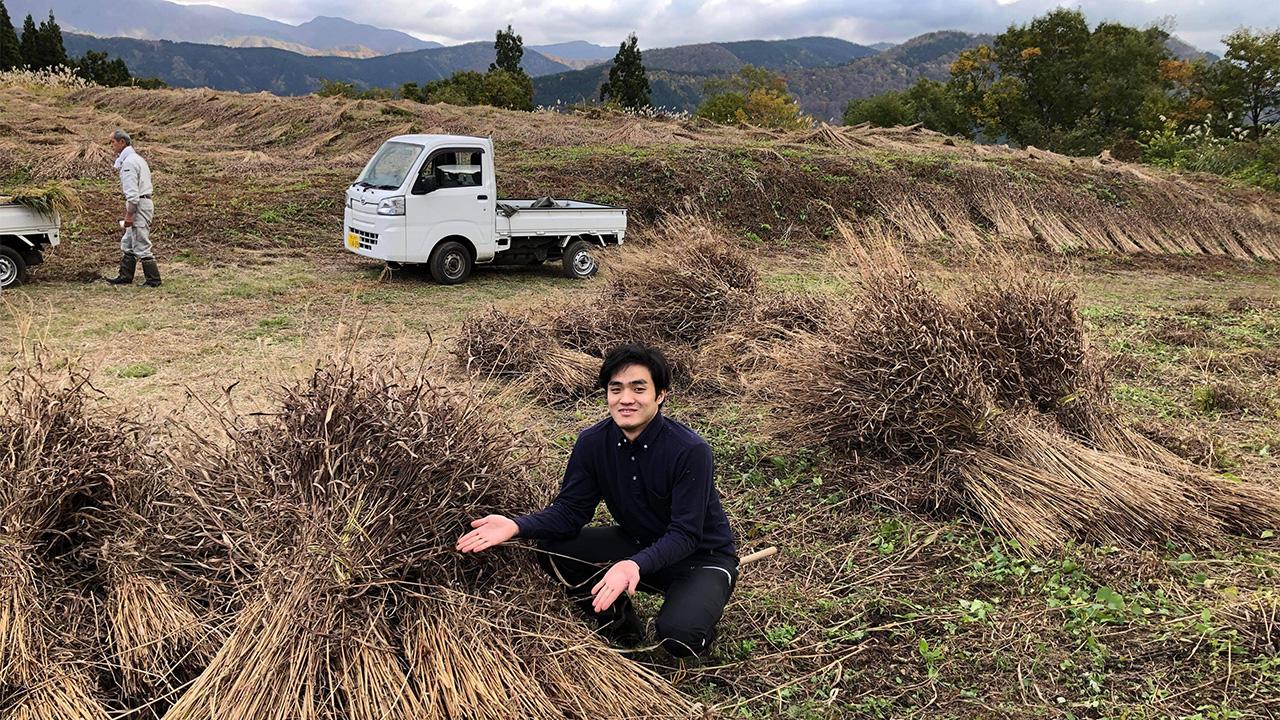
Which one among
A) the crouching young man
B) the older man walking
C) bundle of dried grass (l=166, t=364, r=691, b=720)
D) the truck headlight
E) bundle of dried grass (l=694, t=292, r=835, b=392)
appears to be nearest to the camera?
bundle of dried grass (l=166, t=364, r=691, b=720)

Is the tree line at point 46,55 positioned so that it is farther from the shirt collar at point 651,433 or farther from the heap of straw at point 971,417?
A: the shirt collar at point 651,433

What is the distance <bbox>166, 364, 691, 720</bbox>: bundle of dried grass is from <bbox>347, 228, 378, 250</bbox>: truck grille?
7207mm

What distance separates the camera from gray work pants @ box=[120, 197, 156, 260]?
8969mm

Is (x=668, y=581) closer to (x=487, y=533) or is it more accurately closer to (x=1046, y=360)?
(x=487, y=533)

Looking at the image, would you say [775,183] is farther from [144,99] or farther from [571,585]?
[144,99]

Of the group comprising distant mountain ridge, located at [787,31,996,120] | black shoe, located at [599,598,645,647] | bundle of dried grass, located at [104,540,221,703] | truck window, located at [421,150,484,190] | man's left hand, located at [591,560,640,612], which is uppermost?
distant mountain ridge, located at [787,31,996,120]

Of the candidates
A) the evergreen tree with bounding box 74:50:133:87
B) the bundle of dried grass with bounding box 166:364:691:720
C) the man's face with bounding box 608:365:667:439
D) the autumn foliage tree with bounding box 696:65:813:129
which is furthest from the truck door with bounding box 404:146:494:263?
the evergreen tree with bounding box 74:50:133:87

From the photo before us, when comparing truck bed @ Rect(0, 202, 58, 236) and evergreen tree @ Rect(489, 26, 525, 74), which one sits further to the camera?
evergreen tree @ Rect(489, 26, 525, 74)

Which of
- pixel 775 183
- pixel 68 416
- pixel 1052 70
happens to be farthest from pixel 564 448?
pixel 1052 70

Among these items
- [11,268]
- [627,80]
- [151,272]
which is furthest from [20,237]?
[627,80]

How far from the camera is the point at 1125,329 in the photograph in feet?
29.3

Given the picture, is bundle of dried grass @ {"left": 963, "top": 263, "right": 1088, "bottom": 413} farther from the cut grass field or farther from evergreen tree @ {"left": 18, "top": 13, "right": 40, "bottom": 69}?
evergreen tree @ {"left": 18, "top": 13, "right": 40, "bottom": 69}

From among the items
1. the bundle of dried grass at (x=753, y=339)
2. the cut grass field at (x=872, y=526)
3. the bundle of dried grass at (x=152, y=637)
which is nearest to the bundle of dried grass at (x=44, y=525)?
the bundle of dried grass at (x=152, y=637)

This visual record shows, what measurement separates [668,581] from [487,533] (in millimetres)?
755
